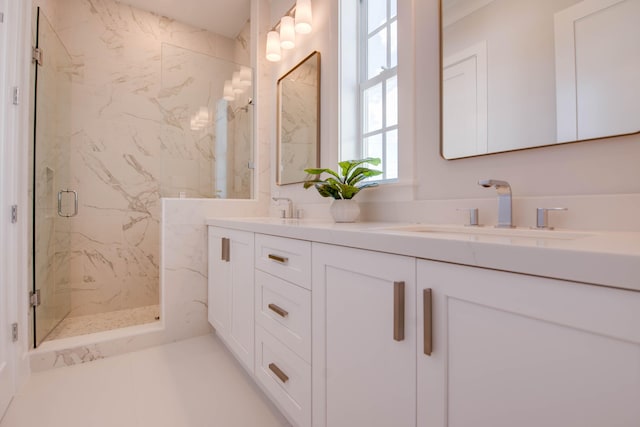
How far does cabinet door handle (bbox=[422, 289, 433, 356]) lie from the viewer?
0.66 metres

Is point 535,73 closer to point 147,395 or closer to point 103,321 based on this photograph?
point 147,395

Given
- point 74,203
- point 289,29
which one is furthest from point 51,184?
point 289,29

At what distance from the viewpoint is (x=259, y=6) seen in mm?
2525

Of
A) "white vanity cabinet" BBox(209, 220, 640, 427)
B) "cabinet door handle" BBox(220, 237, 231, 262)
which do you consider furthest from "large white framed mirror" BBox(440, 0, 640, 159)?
"cabinet door handle" BBox(220, 237, 231, 262)

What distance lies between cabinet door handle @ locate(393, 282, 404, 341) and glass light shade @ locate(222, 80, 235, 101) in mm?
2263

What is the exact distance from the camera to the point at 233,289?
1706 mm

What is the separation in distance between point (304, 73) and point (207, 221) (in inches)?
48.3

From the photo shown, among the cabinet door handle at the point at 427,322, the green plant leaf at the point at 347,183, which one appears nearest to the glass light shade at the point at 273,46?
the green plant leaf at the point at 347,183

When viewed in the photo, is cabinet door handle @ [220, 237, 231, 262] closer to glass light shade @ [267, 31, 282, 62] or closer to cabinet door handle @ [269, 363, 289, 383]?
cabinet door handle @ [269, 363, 289, 383]

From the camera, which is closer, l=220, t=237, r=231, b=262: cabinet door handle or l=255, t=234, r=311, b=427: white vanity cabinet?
l=255, t=234, r=311, b=427: white vanity cabinet

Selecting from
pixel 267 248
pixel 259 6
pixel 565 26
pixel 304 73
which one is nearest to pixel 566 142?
pixel 565 26

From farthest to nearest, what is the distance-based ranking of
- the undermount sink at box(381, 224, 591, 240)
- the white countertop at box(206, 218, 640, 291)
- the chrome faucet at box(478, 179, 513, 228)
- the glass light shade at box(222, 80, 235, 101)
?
the glass light shade at box(222, 80, 235, 101) < the chrome faucet at box(478, 179, 513, 228) < the undermount sink at box(381, 224, 591, 240) < the white countertop at box(206, 218, 640, 291)

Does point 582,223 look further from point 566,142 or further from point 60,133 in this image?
point 60,133

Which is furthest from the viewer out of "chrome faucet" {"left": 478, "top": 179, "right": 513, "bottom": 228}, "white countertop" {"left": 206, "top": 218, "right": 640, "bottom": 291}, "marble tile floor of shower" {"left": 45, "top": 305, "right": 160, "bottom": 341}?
"marble tile floor of shower" {"left": 45, "top": 305, "right": 160, "bottom": 341}
